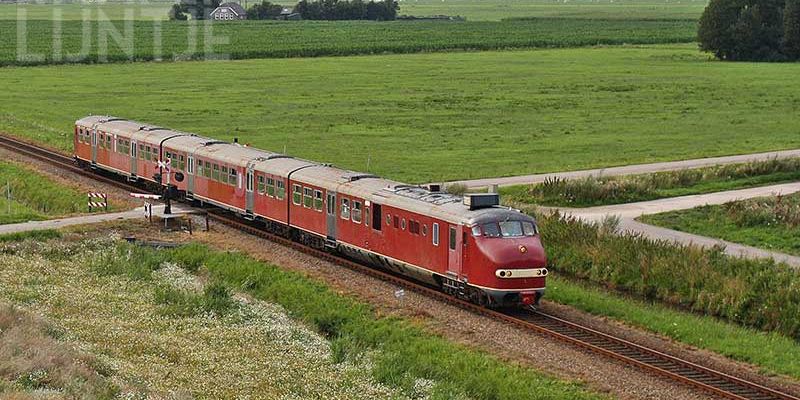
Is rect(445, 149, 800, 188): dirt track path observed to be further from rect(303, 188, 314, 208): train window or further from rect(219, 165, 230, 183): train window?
rect(303, 188, 314, 208): train window

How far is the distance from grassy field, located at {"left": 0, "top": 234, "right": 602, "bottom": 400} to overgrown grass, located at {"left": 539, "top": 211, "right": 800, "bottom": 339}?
8809 millimetres

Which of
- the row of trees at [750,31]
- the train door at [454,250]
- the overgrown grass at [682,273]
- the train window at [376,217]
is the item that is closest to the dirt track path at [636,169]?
the overgrown grass at [682,273]

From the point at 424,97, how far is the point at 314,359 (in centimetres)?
7542

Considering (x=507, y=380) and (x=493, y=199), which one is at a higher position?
(x=493, y=199)

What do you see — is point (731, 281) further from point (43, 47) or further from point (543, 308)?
point (43, 47)

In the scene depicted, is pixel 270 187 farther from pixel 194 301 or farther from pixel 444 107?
pixel 444 107

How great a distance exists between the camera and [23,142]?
75.9 m

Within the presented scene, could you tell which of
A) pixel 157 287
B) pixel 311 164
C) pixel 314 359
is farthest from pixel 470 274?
pixel 311 164

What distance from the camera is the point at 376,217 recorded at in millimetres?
40125

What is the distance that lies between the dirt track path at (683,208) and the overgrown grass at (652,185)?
85 centimetres

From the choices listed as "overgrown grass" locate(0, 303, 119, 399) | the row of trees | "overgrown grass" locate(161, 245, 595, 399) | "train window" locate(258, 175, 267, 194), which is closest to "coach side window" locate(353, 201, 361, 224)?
"overgrown grass" locate(161, 245, 595, 399)

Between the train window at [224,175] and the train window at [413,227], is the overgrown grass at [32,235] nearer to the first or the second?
the train window at [224,175]

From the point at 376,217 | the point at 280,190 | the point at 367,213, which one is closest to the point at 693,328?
the point at 376,217

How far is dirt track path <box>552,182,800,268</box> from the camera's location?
45531mm
